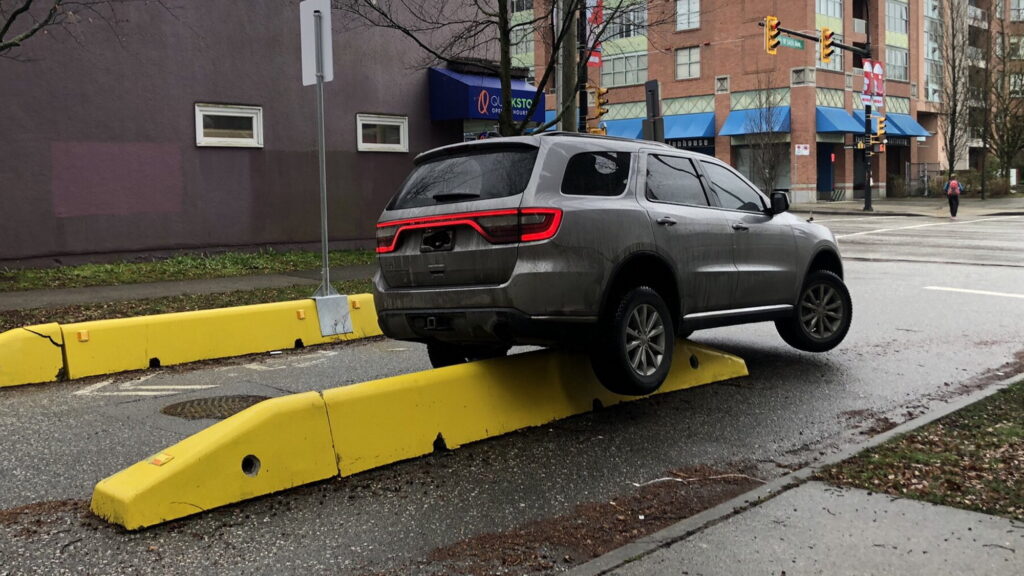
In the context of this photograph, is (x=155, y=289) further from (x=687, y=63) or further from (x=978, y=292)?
(x=687, y=63)

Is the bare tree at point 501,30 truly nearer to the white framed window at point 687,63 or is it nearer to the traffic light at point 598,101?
the traffic light at point 598,101

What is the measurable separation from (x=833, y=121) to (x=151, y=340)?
5013 cm

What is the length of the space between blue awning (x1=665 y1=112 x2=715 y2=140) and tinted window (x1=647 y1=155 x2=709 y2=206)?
5030cm

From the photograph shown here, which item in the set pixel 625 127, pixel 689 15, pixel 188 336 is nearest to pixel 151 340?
pixel 188 336

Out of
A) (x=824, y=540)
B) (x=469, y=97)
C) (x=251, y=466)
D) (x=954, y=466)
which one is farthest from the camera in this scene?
(x=469, y=97)

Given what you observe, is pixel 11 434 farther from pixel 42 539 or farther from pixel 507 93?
pixel 507 93

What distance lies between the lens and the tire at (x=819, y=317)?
862 cm

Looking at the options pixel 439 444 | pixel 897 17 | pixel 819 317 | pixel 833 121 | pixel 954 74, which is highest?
pixel 897 17

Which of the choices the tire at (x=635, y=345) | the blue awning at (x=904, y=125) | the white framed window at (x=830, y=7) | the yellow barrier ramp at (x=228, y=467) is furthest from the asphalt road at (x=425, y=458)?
the blue awning at (x=904, y=125)

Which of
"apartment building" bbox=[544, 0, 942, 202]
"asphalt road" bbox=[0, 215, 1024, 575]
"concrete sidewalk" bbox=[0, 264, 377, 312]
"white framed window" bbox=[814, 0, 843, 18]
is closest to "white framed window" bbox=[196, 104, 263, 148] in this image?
"concrete sidewalk" bbox=[0, 264, 377, 312]

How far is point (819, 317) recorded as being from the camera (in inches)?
345

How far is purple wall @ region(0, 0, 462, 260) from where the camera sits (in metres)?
14.2

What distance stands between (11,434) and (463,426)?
3.14 m

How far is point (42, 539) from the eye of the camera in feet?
14.1
